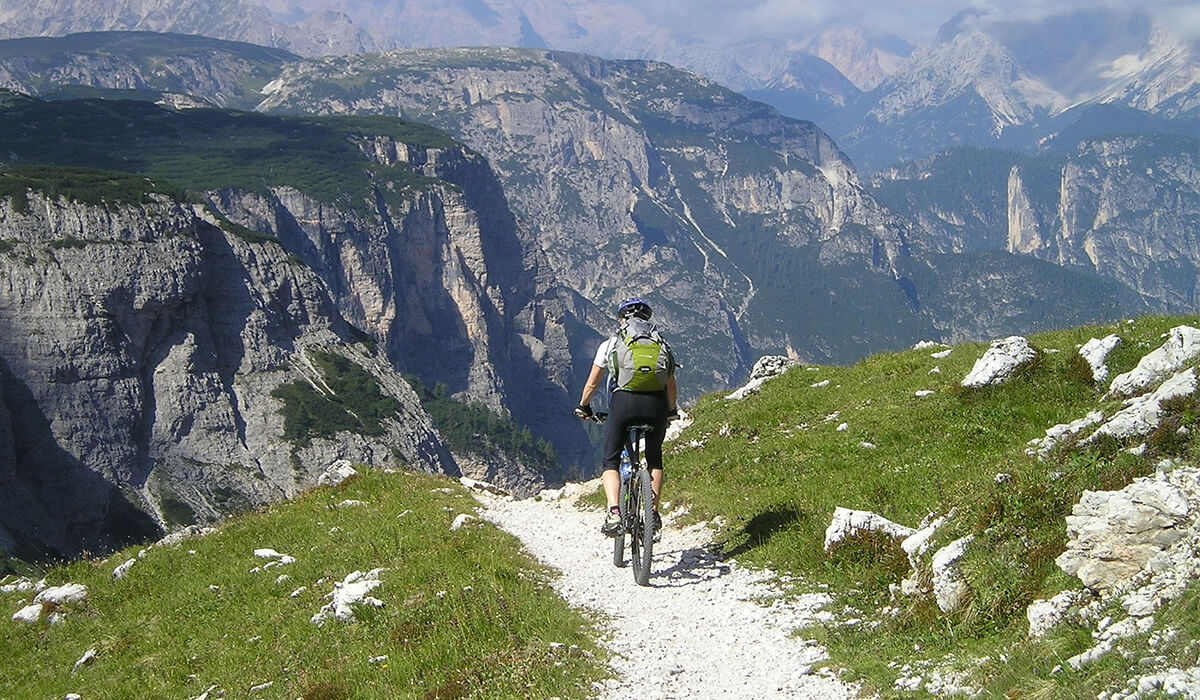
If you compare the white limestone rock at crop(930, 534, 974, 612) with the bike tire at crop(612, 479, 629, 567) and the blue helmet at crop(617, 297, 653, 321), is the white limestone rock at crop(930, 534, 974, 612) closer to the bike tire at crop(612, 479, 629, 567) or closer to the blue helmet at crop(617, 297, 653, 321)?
the bike tire at crop(612, 479, 629, 567)

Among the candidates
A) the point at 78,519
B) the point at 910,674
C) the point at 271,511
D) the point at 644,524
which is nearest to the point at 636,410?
the point at 644,524

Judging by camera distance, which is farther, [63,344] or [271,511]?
[63,344]

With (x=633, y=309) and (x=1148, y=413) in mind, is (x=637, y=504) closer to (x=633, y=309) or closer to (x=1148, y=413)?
(x=633, y=309)

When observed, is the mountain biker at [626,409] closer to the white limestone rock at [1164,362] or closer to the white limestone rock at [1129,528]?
the white limestone rock at [1129,528]

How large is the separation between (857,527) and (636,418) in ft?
11.6

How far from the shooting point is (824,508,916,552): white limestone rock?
41.8 ft

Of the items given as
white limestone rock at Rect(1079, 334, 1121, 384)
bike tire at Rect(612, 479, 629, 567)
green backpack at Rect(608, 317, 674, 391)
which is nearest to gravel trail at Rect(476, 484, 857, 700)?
bike tire at Rect(612, 479, 629, 567)

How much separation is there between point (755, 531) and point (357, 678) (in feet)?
23.7

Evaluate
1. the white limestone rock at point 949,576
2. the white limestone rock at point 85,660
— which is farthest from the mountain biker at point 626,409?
the white limestone rock at point 85,660

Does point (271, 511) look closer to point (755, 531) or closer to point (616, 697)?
point (755, 531)

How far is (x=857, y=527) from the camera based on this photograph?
13.0 meters

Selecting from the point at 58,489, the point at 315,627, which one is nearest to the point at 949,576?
the point at 315,627

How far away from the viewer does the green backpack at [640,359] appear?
13547 mm

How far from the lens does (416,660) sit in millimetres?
10930
